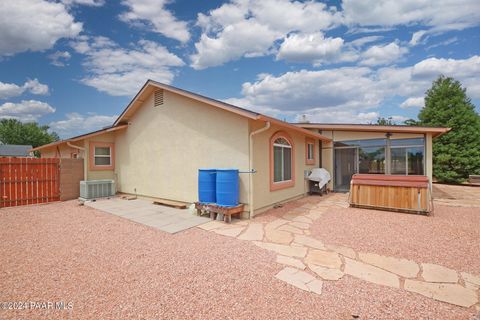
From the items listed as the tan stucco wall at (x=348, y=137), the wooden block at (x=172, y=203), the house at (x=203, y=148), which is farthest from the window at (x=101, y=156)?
the tan stucco wall at (x=348, y=137)

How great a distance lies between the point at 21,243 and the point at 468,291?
25.3 feet

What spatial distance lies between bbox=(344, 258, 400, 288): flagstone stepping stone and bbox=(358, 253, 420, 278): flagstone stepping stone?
0.54 ft

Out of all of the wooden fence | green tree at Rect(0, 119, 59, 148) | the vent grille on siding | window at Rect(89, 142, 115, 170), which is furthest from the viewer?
green tree at Rect(0, 119, 59, 148)

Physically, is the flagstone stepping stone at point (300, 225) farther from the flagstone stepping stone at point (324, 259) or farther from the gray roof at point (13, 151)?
the gray roof at point (13, 151)

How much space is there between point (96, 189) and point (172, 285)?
8437 mm

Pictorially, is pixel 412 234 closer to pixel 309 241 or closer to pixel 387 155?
pixel 309 241

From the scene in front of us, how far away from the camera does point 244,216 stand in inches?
268

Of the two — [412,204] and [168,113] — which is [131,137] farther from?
[412,204]

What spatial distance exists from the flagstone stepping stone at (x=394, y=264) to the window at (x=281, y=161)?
3.80 metres

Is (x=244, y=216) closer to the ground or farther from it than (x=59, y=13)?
closer to the ground

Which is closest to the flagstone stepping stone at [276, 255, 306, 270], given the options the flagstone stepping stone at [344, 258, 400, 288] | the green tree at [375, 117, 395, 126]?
the flagstone stepping stone at [344, 258, 400, 288]

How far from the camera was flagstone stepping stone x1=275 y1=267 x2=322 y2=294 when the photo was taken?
319cm

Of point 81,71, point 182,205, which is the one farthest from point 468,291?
point 81,71

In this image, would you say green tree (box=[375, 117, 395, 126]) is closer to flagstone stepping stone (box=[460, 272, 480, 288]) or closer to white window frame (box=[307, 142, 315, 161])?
white window frame (box=[307, 142, 315, 161])
